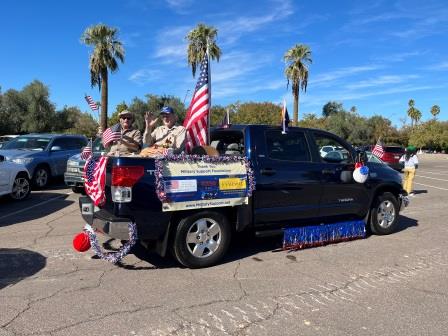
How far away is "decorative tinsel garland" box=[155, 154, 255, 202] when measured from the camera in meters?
4.92

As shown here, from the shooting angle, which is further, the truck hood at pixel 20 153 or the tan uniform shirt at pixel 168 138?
the truck hood at pixel 20 153

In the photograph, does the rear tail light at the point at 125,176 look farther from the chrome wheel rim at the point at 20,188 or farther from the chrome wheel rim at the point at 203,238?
the chrome wheel rim at the point at 20,188

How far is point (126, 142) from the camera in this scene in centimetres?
633

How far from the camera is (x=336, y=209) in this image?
6.71 metres

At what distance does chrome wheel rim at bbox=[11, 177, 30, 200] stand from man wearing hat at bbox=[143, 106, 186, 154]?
19.6ft

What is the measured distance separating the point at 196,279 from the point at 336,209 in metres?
2.75

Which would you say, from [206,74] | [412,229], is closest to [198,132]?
[206,74]

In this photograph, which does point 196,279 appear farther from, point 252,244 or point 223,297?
point 252,244

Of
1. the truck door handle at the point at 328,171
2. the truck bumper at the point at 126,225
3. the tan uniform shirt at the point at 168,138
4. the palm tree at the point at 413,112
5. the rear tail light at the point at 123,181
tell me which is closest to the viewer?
the rear tail light at the point at 123,181

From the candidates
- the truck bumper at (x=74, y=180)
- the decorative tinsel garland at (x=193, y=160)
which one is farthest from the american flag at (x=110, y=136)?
the truck bumper at (x=74, y=180)

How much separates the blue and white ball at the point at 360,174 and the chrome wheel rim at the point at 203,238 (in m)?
2.60

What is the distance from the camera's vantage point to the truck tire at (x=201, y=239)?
17.1 feet

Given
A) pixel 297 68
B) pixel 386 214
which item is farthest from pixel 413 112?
pixel 386 214

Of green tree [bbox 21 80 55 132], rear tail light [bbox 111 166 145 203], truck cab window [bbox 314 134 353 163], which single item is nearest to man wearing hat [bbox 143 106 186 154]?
rear tail light [bbox 111 166 145 203]
